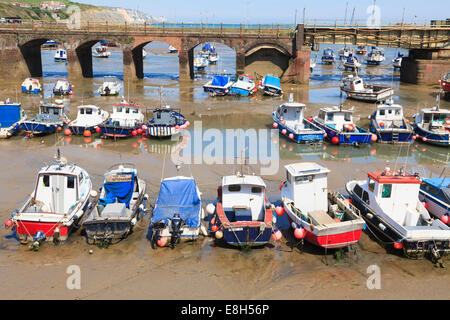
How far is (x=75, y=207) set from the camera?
49.4ft

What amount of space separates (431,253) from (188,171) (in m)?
11.6

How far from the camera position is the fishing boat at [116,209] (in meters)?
14.2

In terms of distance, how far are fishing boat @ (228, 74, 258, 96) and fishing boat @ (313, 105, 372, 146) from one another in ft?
45.6

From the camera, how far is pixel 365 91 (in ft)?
132

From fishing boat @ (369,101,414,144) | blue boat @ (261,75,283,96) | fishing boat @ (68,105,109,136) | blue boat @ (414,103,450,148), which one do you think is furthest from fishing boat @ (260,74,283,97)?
fishing boat @ (68,105,109,136)

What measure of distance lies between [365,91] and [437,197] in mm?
25684

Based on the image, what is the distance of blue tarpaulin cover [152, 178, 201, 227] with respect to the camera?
14.6 metres

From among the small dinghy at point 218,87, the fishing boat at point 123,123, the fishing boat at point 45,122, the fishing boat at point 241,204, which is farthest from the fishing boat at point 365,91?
the fishing boat at point 241,204

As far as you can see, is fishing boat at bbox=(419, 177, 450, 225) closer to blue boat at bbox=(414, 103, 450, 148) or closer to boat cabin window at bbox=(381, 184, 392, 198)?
boat cabin window at bbox=(381, 184, 392, 198)

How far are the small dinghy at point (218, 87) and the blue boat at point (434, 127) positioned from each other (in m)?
19.0

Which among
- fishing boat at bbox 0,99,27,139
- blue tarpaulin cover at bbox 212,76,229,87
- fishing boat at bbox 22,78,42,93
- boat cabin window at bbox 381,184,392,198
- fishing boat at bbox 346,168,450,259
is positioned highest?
blue tarpaulin cover at bbox 212,76,229,87

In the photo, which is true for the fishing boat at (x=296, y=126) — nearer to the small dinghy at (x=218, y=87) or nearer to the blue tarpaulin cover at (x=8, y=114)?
the small dinghy at (x=218, y=87)

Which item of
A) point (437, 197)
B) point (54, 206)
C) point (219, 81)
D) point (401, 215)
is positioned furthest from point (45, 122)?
point (437, 197)

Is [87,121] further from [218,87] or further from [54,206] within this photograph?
[218,87]
